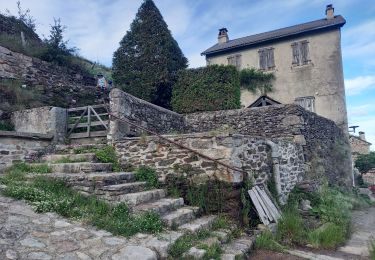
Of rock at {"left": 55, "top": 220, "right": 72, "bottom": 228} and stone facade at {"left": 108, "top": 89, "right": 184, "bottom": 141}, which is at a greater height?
stone facade at {"left": 108, "top": 89, "right": 184, "bottom": 141}

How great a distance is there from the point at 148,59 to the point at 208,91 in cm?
294

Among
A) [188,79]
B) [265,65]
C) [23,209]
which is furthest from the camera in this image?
[265,65]

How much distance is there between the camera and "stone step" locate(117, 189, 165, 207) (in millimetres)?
5191

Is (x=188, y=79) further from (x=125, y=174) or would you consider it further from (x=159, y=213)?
(x=159, y=213)

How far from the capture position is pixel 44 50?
1224 centimetres

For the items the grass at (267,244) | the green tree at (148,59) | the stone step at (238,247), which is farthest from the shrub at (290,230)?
the green tree at (148,59)

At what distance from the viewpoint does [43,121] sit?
8516 mm

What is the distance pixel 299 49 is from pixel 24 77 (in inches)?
572

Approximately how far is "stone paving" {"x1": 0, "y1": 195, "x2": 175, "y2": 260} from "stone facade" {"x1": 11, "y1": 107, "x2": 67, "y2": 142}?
414 centimetres

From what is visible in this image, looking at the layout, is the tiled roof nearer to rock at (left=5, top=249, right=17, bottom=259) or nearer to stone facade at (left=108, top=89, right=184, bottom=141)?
stone facade at (left=108, top=89, right=184, bottom=141)

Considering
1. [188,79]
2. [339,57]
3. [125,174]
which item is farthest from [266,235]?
[339,57]

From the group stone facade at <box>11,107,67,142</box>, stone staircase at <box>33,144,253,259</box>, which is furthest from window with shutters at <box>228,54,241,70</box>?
stone staircase at <box>33,144,253,259</box>

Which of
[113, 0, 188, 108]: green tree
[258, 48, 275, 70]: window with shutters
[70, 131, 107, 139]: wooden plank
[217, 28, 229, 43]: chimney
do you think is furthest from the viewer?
[217, 28, 229, 43]: chimney

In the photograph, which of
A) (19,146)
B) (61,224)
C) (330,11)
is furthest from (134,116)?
(330,11)
